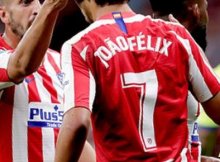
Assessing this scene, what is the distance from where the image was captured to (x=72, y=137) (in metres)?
2.86

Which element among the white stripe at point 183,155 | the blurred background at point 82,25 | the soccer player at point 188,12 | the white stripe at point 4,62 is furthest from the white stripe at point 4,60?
the blurred background at point 82,25

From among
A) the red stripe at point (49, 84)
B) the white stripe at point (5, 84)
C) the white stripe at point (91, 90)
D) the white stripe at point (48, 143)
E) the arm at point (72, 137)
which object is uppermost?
the white stripe at point (91, 90)

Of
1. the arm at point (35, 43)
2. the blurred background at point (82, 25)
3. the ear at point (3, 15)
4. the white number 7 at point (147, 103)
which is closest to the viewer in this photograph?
the white number 7 at point (147, 103)

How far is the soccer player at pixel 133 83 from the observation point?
2936 mm

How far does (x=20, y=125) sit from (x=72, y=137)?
1.24m

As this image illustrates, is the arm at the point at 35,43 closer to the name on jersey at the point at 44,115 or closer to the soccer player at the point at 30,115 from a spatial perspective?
the soccer player at the point at 30,115

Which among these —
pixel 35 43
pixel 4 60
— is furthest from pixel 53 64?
pixel 35 43

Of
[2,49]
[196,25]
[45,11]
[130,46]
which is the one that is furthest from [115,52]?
[2,49]

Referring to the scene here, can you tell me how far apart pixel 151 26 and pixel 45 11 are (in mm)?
465

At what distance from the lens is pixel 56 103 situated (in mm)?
4137

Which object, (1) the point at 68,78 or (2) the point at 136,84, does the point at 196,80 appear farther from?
(1) the point at 68,78

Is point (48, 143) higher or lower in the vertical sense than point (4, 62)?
lower

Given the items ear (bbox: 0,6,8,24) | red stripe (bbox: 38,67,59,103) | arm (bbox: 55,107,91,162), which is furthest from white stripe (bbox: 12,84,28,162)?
arm (bbox: 55,107,91,162)

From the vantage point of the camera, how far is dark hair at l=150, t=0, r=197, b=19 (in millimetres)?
3662
